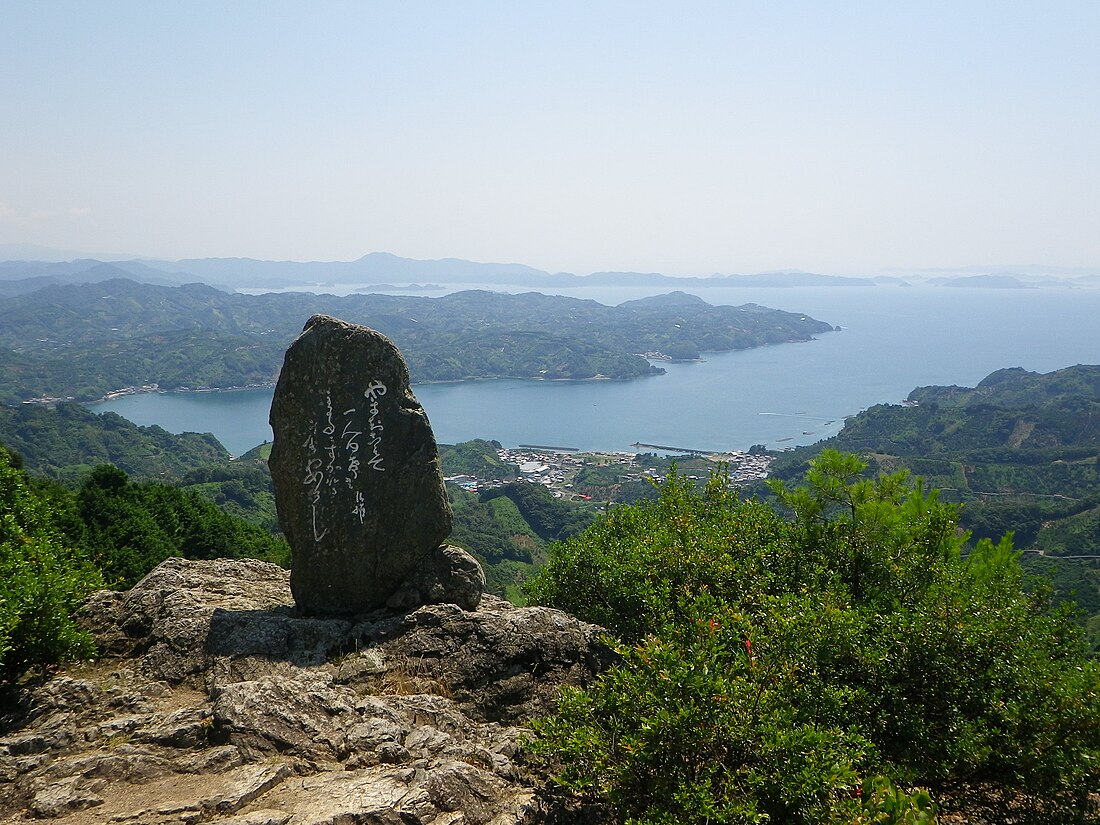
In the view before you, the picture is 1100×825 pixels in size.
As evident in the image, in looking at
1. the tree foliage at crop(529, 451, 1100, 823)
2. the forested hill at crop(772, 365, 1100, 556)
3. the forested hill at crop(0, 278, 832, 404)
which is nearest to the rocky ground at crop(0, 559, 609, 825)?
the tree foliage at crop(529, 451, 1100, 823)

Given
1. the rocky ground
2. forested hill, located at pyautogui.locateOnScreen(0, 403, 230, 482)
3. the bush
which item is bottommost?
forested hill, located at pyautogui.locateOnScreen(0, 403, 230, 482)

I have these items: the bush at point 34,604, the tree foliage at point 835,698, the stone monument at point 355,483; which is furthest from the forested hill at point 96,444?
the tree foliage at point 835,698

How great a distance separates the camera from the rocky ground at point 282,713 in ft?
16.2

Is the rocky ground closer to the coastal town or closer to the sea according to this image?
the coastal town

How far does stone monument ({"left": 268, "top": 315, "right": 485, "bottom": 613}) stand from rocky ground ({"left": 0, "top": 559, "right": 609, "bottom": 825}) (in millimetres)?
436

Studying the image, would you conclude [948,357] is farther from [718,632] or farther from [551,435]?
[718,632]

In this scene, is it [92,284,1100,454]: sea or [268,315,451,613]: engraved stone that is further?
[92,284,1100,454]: sea

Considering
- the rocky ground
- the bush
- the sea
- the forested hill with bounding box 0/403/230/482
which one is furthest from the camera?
the sea

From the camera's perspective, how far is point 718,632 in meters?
5.54

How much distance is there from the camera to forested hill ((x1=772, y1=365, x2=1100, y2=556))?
166 ft

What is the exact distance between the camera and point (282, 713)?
5.87 metres

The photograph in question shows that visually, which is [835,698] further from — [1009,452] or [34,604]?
[1009,452]

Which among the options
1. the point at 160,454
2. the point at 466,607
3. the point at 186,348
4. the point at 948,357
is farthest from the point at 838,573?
the point at 948,357

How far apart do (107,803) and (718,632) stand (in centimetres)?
471
